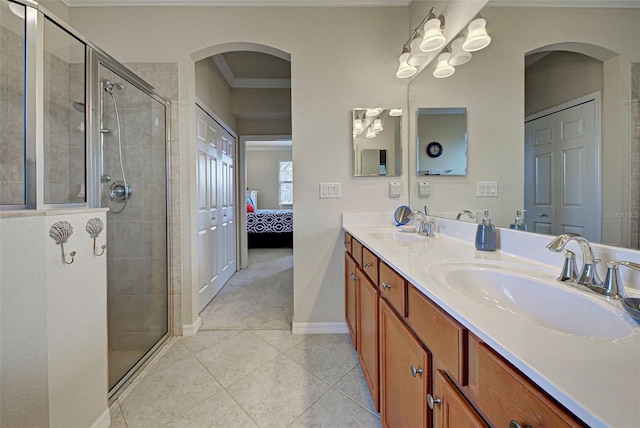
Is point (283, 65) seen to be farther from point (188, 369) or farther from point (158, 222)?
A: point (188, 369)

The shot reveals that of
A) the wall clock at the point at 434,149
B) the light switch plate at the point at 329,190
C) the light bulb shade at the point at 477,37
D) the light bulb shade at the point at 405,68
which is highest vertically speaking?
the light bulb shade at the point at 405,68

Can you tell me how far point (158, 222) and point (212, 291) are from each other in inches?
43.2

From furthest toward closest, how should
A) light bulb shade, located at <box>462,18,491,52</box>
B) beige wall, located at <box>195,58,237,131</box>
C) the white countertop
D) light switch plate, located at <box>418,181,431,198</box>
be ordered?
beige wall, located at <box>195,58,237,131</box>, light switch plate, located at <box>418,181,431,198</box>, light bulb shade, located at <box>462,18,491,52</box>, the white countertop

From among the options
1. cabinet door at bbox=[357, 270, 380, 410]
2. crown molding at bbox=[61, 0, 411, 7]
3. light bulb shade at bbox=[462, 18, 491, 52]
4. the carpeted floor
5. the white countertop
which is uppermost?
crown molding at bbox=[61, 0, 411, 7]

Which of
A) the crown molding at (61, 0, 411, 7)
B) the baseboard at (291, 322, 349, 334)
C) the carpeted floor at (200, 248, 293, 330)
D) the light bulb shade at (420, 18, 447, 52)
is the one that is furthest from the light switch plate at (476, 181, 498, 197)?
the carpeted floor at (200, 248, 293, 330)

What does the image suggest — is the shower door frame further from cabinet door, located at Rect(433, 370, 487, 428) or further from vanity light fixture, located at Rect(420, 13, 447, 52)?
vanity light fixture, located at Rect(420, 13, 447, 52)

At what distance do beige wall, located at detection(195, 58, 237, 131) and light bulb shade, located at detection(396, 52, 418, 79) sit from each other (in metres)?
1.69

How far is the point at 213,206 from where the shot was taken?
2.91 meters

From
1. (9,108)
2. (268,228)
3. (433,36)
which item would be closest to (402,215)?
(433,36)

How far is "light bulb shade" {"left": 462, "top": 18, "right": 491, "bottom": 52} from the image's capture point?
1312mm

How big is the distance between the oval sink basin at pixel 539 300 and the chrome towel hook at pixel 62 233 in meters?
1.36

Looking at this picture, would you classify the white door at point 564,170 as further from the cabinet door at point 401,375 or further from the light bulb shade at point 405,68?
the light bulb shade at point 405,68

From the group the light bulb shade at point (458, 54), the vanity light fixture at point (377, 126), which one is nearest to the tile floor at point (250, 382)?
the vanity light fixture at point (377, 126)

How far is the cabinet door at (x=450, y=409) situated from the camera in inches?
21.1
